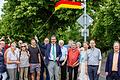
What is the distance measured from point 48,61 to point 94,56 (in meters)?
1.85

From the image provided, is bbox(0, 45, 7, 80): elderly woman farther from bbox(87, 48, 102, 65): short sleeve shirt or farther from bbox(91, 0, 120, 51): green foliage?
bbox(91, 0, 120, 51): green foliage

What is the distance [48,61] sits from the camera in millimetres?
17781

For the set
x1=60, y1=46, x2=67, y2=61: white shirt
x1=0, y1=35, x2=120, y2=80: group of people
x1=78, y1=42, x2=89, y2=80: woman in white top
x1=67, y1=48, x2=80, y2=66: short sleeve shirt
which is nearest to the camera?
x1=0, y1=35, x2=120, y2=80: group of people

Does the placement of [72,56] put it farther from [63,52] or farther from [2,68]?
[2,68]

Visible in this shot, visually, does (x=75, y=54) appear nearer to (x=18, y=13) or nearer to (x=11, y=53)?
(x=11, y=53)

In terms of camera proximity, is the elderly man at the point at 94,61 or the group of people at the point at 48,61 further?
the group of people at the point at 48,61

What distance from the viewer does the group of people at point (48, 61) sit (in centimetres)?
1730

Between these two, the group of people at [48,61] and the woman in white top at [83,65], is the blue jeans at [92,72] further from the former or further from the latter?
the woman in white top at [83,65]

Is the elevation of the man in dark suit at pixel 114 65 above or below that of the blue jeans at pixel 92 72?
above

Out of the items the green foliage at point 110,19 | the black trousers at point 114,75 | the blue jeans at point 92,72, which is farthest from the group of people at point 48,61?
the green foliage at point 110,19

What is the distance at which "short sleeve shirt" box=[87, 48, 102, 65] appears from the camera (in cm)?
1719

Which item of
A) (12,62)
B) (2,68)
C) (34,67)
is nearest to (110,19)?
(34,67)

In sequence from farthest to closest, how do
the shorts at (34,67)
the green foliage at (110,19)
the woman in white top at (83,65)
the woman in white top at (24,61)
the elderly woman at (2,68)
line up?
1. the green foliage at (110,19)
2. the woman in white top at (24,61)
3. the shorts at (34,67)
4. the woman in white top at (83,65)
5. the elderly woman at (2,68)

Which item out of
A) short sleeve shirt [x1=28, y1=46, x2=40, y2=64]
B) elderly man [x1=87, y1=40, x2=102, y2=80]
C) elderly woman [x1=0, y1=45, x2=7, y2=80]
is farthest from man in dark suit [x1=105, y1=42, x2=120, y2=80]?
elderly woman [x1=0, y1=45, x2=7, y2=80]
